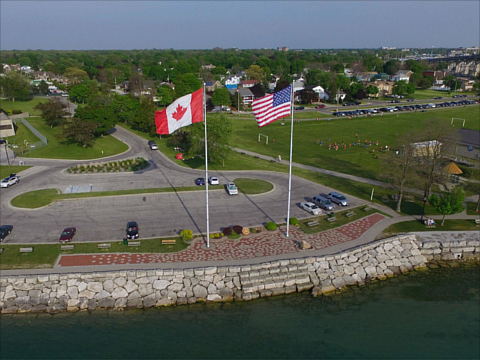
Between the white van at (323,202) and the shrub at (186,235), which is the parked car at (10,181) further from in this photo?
the white van at (323,202)

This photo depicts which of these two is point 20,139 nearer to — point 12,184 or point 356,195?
point 12,184

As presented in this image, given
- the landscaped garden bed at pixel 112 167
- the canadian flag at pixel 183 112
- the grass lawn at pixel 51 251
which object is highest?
the canadian flag at pixel 183 112

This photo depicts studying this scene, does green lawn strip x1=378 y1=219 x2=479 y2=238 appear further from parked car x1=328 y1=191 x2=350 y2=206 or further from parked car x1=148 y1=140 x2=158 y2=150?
parked car x1=148 y1=140 x2=158 y2=150

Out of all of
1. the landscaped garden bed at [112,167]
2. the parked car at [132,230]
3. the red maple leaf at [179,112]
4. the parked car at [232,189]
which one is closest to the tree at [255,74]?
the landscaped garden bed at [112,167]

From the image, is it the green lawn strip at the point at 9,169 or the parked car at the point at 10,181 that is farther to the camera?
the green lawn strip at the point at 9,169

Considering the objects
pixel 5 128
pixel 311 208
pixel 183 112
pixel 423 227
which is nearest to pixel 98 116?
pixel 5 128

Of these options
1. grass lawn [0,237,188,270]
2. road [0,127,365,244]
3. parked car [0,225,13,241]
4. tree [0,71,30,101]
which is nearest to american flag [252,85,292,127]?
road [0,127,365,244]
